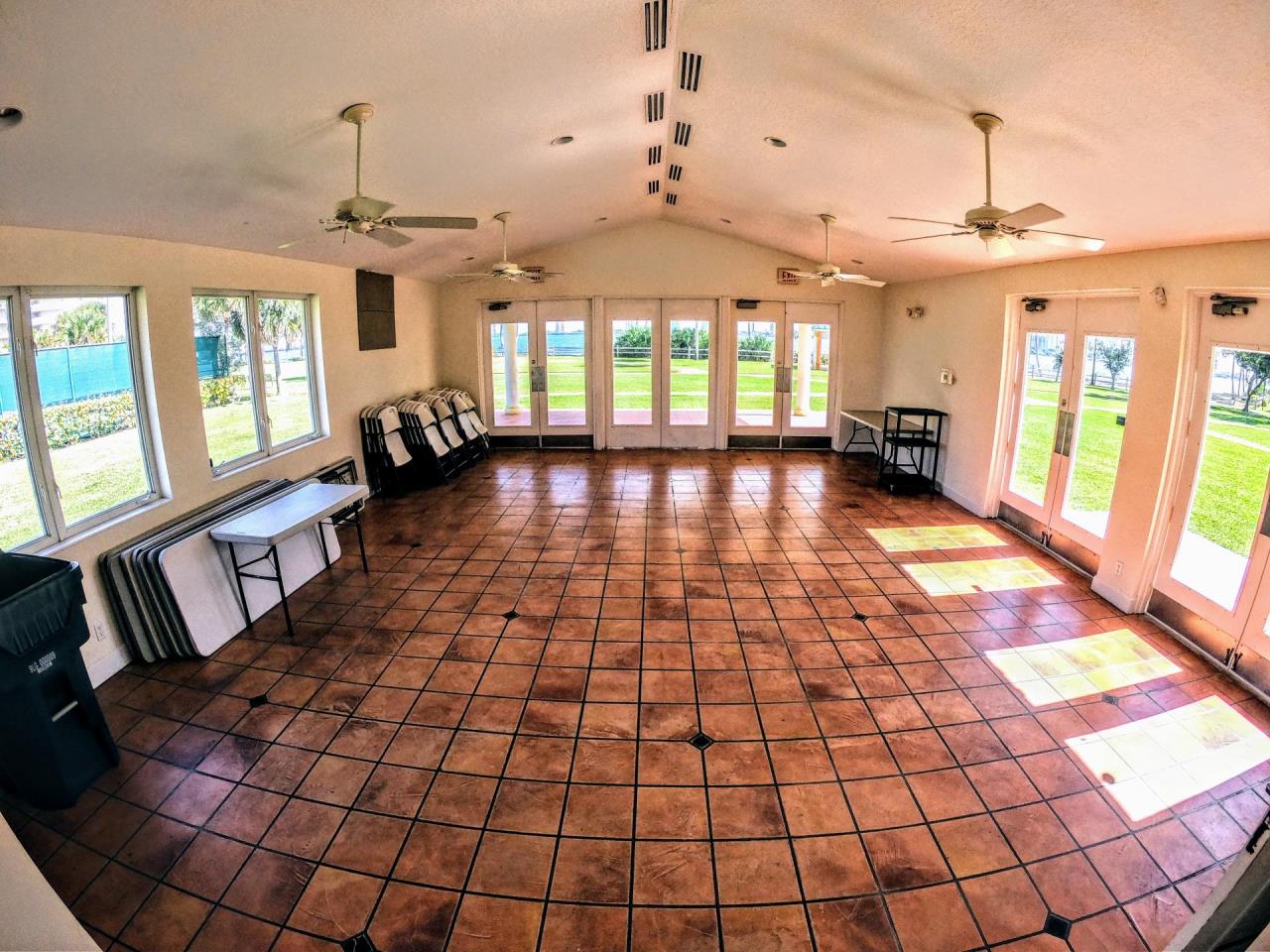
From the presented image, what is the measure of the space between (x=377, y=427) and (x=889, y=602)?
538cm

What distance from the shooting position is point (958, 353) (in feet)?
22.6

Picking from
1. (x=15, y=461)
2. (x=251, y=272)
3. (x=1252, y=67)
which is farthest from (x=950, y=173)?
(x=15, y=461)

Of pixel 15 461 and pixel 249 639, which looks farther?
pixel 249 639

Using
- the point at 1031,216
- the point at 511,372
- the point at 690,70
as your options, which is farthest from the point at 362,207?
the point at 511,372

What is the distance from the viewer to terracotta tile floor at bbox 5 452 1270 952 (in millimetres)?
2152

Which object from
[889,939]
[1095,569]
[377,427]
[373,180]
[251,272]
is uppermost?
[373,180]

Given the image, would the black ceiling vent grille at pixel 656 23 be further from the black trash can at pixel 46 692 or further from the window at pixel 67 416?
the black trash can at pixel 46 692

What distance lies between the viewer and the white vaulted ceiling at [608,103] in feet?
6.89

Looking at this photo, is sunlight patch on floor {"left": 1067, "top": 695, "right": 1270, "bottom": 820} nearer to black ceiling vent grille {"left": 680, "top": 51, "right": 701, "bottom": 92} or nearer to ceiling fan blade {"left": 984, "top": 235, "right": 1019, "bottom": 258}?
ceiling fan blade {"left": 984, "top": 235, "right": 1019, "bottom": 258}

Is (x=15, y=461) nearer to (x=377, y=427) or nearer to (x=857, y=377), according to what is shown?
(x=377, y=427)

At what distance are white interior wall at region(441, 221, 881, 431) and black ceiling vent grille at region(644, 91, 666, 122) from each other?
4242 millimetres

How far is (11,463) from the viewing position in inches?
128

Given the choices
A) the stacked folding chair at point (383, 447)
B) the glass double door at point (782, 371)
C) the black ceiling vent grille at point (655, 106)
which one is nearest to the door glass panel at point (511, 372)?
the stacked folding chair at point (383, 447)

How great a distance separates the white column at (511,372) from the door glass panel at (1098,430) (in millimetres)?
6897
